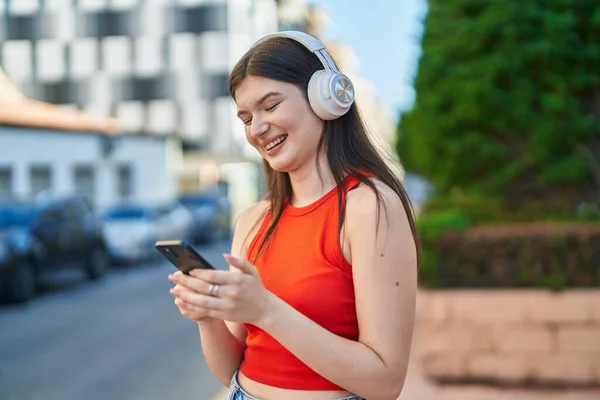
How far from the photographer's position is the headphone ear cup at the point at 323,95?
1858mm

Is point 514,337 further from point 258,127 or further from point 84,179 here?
point 84,179

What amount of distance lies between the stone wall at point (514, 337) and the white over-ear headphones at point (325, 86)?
4.62m

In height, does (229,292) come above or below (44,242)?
above

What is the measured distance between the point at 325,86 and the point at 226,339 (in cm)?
64

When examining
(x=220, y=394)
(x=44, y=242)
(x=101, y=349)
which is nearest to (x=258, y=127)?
(x=220, y=394)

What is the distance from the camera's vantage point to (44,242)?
555 inches

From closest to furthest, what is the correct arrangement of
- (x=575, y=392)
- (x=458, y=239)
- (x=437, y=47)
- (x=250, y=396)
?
(x=250, y=396) → (x=575, y=392) → (x=458, y=239) → (x=437, y=47)

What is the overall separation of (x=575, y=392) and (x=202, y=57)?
43146 mm

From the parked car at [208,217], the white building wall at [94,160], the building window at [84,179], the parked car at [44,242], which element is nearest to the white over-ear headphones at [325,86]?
the parked car at [44,242]

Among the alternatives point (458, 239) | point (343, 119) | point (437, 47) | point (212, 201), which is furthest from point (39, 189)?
point (343, 119)

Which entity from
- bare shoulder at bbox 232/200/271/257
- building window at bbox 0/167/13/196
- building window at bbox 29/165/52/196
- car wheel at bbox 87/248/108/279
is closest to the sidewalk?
bare shoulder at bbox 232/200/271/257

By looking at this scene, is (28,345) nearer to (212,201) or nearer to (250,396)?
(250,396)

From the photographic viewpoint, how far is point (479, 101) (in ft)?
29.0

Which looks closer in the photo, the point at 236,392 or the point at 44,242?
the point at 236,392
